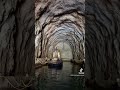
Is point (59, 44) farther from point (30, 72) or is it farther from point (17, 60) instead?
point (17, 60)

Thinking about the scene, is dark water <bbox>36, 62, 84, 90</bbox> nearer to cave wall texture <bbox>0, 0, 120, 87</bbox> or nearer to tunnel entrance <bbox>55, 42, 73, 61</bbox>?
cave wall texture <bbox>0, 0, 120, 87</bbox>

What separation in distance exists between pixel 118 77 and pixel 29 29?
5873 millimetres

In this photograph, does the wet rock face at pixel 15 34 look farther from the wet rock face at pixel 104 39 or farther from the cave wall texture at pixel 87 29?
the wet rock face at pixel 104 39

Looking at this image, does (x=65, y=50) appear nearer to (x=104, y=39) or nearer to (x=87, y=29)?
(x=87, y=29)

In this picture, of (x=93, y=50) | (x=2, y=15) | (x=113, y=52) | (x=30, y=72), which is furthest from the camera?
(x=93, y=50)

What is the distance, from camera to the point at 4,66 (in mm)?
10734

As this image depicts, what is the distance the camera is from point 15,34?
1167cm

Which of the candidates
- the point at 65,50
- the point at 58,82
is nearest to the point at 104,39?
the point at 58,82

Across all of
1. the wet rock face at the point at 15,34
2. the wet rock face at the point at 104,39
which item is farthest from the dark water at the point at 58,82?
the wet rock face at the point at 15,34

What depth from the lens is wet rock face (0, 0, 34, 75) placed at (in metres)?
10.5

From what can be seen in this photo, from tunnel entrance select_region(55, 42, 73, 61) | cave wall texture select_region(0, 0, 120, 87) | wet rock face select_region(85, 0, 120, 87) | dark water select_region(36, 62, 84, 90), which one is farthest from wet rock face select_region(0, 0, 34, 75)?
tunnel entrance select_region(55, 42, 73, 61)

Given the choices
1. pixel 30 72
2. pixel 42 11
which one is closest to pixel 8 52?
pixel 30 72

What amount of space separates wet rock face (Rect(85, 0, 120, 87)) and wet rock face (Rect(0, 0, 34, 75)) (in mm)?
3521

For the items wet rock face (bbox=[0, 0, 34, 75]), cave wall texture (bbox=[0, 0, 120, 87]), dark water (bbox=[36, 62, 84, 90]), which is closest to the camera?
wet rock face (bbox=[0, 0, 34, 75])
